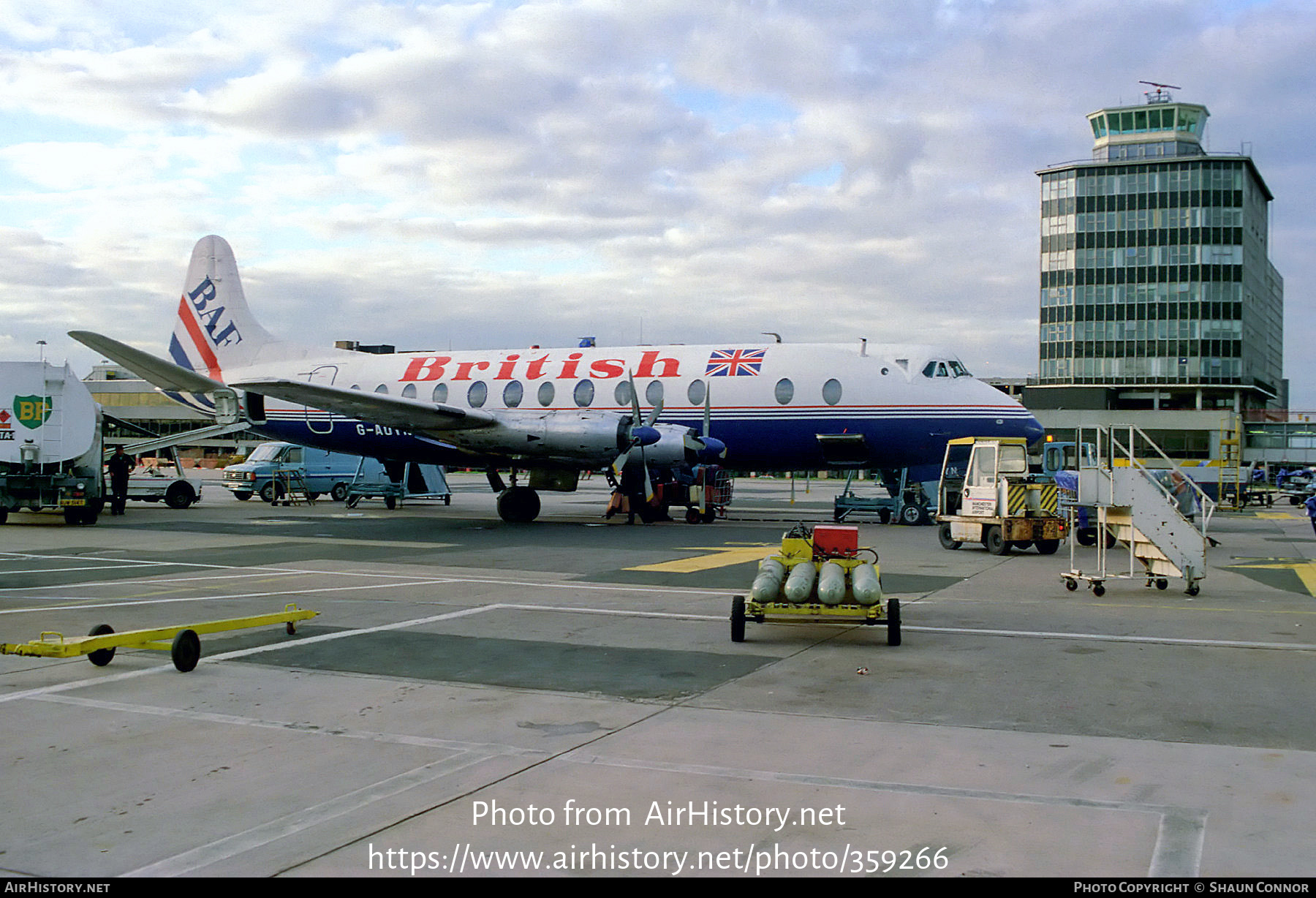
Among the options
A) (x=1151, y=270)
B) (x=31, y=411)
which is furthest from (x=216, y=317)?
(x=1151, y=270)

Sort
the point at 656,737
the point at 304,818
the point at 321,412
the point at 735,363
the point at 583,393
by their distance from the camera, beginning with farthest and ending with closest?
the point at 321,412 < the point at 583,393 < the point at 735,363 < the point at 656,737 < the point at 304,818

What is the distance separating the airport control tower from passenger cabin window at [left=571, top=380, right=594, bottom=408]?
95198 mm

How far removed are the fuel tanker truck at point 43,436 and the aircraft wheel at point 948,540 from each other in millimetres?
21166

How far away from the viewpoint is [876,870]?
4.54 metres

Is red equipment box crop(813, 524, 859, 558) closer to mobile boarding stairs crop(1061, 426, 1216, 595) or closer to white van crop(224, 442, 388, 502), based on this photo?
mobile boarding stairs crop(1061, 426, 1216, 595)

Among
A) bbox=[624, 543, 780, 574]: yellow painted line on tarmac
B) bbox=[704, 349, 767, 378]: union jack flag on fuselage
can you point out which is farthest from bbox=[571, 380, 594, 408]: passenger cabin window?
bbox=[624, 543, 780, 574]: yellow painted line on tarmac

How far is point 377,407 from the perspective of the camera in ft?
75.8

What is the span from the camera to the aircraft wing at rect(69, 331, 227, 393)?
2334 centimetres

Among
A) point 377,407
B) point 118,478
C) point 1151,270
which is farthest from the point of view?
point 1151,270

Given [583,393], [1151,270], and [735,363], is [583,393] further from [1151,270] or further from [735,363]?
[1151,270]

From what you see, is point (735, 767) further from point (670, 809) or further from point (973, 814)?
point (973, 814)

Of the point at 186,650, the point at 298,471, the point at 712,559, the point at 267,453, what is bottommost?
the point at 712,559

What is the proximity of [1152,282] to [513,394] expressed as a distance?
101 m

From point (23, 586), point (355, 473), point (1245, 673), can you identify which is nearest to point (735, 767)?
point (1245, 673)
